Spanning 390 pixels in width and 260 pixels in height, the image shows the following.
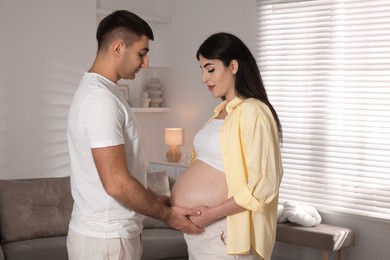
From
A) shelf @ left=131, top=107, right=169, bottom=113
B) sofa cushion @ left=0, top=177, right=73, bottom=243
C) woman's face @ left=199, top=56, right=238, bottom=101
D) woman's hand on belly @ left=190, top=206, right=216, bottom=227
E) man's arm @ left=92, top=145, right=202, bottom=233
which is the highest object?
woman's face @ left=199, top=56, right=238, bottom=101

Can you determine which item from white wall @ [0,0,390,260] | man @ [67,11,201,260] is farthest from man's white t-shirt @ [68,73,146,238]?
white wall @ [0,0,390,260]

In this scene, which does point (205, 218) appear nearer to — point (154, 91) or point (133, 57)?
point (133, 57)

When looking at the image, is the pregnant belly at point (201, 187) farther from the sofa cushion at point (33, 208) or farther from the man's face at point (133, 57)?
the sofa cushion at point (33, 208)

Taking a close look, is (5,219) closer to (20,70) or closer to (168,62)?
(20,70)

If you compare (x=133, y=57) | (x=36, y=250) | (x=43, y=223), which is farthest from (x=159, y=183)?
(x=133, y=57)

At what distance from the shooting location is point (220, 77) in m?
2.56

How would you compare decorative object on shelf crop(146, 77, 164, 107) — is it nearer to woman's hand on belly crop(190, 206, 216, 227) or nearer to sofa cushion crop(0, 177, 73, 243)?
sofa cushion crop(0, 177, 73, 243)

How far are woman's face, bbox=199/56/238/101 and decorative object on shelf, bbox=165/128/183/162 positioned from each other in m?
3.24

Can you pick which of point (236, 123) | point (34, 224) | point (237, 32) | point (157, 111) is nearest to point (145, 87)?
point (157, 111)

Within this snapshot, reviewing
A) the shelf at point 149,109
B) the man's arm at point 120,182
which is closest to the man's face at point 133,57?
the man's arm at point 120,182

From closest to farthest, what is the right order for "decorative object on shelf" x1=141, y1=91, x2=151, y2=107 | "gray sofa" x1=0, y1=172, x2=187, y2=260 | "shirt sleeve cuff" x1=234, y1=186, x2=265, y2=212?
"shirt sleeve cuff" x1=234, y1=186, x2=265, y2=212
"gray sofa" x1=0, y1=172, x2=187, y2=260
"decorative object on shelf" x1=141, y1=91, x2=151, y2=107

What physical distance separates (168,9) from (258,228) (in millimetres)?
4010

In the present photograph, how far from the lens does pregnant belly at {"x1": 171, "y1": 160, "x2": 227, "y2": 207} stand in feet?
8.30

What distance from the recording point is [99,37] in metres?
2.28
